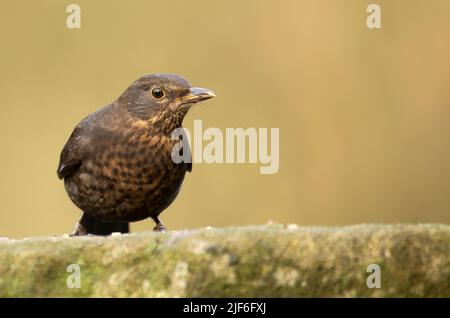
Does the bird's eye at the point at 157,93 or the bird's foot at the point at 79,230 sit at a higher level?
the bird's eye at the point at 157,93

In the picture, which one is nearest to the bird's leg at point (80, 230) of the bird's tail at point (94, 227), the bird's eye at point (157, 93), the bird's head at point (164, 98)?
the bird's tail at point (94, 227)

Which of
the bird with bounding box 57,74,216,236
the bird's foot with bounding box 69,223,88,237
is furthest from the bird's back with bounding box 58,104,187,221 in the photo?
the bird's foot with bounding box 69,223,88,237

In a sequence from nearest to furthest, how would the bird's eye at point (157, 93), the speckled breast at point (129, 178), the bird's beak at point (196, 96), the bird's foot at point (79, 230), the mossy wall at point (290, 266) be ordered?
the mossy wall at point (290, 266)
the speckled breast at point (129, 178)
the bird's beak at point (196, 96)
the bird's eye at point (157, 93)
the bird's foot at point (79, 230)

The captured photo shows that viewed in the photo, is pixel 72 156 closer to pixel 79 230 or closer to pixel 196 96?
pixel 79 230

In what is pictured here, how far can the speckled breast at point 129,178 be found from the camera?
4.68 m

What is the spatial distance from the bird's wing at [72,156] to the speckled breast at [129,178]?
0.30ft

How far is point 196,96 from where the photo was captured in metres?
4.97

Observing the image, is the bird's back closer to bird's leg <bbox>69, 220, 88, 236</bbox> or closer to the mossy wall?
bird's leg <bbox>69, 220, 88, 236</bbox>

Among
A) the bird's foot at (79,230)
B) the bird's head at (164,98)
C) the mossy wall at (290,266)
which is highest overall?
the bird's head at (164,98)

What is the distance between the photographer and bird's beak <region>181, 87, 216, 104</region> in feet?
16.2

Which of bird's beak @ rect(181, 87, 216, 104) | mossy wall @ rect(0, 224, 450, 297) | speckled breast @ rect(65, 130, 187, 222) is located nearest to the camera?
mossy wall @ rect(0, 224, 450, 297)

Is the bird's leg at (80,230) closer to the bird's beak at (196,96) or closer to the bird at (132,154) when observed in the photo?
the bird at (132,154)

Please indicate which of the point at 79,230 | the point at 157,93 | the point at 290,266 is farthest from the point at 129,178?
the point at 290,266
